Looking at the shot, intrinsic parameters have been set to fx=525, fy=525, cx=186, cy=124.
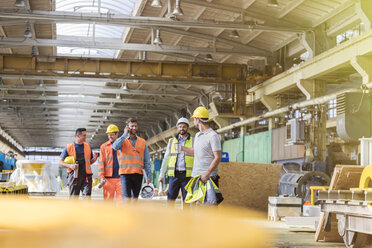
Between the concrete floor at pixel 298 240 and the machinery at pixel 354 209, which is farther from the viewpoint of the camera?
the concrete floor at pixel 298 240

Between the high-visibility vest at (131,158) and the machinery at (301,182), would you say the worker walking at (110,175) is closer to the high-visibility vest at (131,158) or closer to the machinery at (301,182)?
the high-visibility vest at (131,158)

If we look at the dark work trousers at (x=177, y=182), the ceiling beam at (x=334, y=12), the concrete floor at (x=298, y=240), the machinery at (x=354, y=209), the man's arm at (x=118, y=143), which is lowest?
the concrete floor at (x=298, y=240)

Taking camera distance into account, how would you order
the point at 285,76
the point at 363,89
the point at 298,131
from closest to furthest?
1. the point at 363,89
2. the point at 298,131
3. the point at 285,76

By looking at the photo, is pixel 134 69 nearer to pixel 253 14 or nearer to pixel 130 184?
pixel 253 14

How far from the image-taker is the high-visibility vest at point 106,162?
31.2ft

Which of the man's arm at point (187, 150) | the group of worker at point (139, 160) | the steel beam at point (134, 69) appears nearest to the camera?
the group of worker at point (139, 160)

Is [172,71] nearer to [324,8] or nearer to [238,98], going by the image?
[238,98]

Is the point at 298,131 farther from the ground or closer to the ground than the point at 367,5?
closer to the ground

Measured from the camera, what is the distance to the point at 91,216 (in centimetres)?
130

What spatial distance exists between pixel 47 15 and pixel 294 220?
13.5 meters

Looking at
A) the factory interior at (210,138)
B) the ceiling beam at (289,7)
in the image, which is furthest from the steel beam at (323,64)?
the ceiling beam at (289,7)

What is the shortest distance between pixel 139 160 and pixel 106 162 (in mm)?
1088

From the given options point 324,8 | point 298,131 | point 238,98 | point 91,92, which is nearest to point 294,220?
point 298,131

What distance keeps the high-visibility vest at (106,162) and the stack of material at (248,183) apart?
670cm
